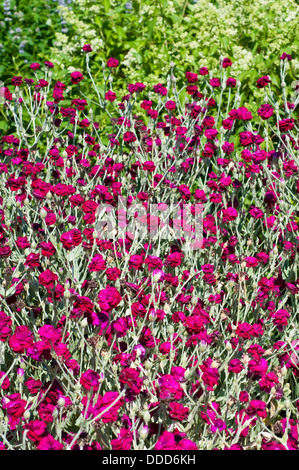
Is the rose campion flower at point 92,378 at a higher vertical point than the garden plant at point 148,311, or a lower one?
higher

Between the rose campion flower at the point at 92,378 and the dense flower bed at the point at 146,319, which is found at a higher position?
the rose campion flower at the point at 92,378

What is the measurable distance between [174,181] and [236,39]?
1.91 metres

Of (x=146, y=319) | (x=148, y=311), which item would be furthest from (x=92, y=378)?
(x=146, y=319)

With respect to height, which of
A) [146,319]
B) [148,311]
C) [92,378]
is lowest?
[146,319]

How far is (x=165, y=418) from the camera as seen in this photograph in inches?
→ 68.7

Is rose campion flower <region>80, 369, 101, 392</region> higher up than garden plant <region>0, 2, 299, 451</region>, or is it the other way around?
rose campion flower <region>80, 369, 101, 392</region>

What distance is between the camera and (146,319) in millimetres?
2205

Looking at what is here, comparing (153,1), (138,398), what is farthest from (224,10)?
(138,398)

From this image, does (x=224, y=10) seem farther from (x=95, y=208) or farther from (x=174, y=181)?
(x=95, y=208)

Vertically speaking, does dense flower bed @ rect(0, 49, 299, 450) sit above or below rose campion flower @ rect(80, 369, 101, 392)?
below

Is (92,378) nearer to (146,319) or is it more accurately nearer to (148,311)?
(148,311)

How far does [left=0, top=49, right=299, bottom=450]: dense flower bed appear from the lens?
65.6 inches

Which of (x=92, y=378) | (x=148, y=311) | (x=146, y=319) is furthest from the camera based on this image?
(x=146, y=319)

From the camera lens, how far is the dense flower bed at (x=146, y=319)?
1.67 m
